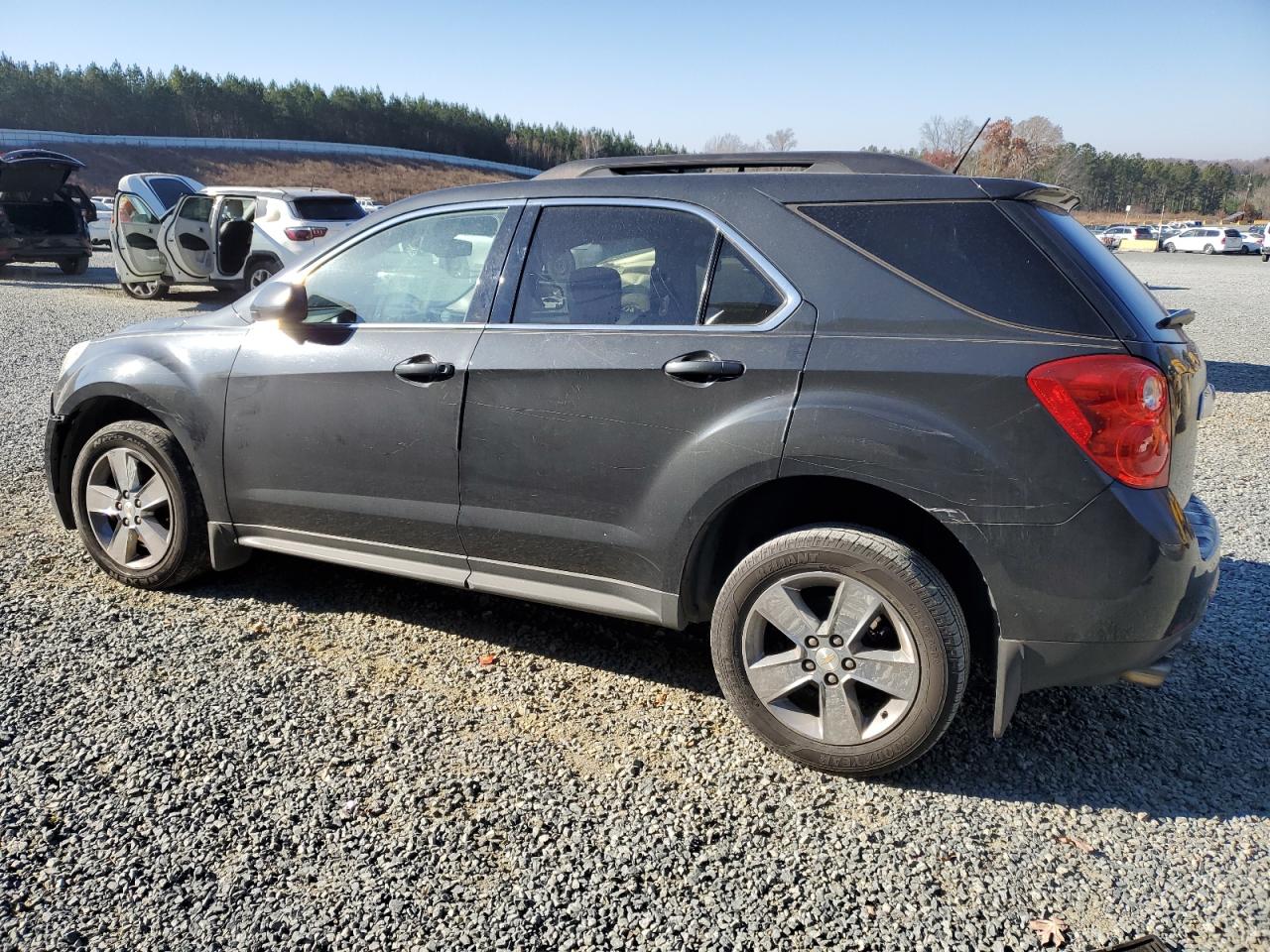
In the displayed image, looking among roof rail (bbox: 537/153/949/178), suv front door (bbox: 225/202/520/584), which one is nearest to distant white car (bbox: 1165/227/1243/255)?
roof rail (bbox: 537/153/949/178)

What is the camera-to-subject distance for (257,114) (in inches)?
2921

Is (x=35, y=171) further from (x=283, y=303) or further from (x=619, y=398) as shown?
(x=619, y=398)

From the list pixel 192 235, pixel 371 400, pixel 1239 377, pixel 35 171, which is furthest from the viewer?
pixel 35 171

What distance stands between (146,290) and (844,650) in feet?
53.8

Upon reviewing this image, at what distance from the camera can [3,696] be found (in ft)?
10.7

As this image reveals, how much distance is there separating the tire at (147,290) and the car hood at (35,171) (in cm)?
257

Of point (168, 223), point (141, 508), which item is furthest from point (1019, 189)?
point (168, 223)

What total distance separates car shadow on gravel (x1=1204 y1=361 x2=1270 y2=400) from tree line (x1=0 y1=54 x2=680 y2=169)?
49.2m

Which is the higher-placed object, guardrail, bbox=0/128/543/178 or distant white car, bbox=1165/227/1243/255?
guardrail, bbox=0/128/543/178

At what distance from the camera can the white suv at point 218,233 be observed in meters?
13.5

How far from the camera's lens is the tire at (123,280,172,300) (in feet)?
51.4

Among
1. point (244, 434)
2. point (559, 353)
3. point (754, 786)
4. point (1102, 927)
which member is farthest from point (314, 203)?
point (1102, 927)

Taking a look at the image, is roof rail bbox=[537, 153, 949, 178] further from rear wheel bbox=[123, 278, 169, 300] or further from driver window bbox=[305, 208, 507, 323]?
rear wheel bbox=[123, 278, 169, 300]

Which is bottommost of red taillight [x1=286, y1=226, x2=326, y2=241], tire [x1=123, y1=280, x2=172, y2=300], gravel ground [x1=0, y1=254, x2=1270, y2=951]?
tire [x1=123, y1=280, x2=172, y2=300]
